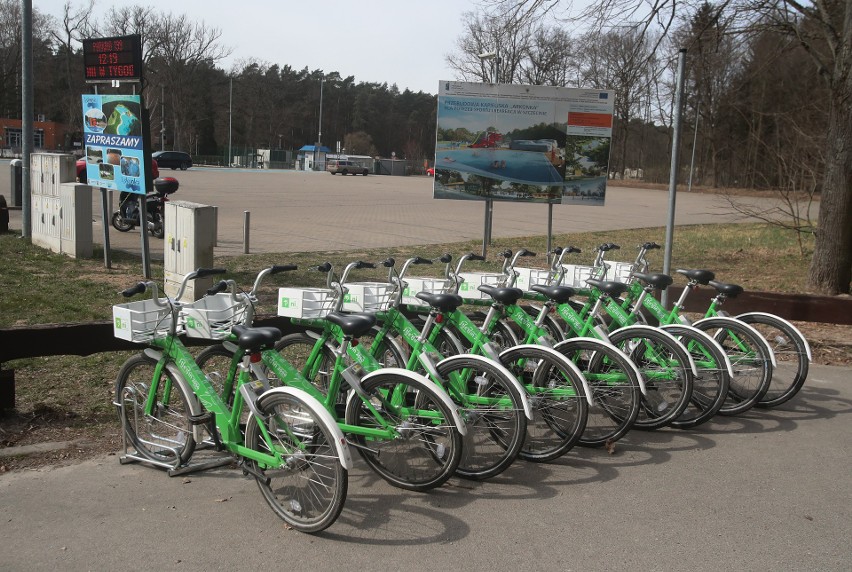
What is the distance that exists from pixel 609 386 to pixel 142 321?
2895 mm

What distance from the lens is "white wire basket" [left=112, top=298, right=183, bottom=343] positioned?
14.7ft

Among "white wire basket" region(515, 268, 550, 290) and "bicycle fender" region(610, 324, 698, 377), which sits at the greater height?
"white wire basket" region(515, 268, 550, 290)

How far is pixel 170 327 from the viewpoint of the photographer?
179 inches

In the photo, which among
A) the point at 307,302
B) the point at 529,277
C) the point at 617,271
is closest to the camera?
the point at 307,302

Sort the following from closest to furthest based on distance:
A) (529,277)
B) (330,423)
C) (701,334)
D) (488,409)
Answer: (330,423) < (488,409) < (701,334) < (529,277)

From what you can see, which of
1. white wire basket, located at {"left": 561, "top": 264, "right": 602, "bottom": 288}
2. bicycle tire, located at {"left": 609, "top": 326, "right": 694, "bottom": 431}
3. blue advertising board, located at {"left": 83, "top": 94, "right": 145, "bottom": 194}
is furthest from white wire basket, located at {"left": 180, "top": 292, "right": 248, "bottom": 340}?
blue advertising board, located at {"left": 83, "top": 94, "right": 145, "bottom": 194}

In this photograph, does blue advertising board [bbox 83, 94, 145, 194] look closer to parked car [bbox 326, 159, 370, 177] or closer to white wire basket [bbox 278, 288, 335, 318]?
white wire basket [bbox 278, 288, 335, 318]

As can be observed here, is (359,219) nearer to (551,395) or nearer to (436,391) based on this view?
(551,395)

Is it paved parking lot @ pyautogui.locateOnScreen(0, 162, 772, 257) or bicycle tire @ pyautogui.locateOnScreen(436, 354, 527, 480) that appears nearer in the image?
bicycle tire @ pyautogui.locateOnScreen(436, 354, 527, 480)

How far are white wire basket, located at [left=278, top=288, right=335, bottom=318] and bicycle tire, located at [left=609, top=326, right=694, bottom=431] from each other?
2.03 meters

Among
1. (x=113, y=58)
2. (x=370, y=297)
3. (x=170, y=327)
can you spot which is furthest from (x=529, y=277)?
(x=113, y=58)

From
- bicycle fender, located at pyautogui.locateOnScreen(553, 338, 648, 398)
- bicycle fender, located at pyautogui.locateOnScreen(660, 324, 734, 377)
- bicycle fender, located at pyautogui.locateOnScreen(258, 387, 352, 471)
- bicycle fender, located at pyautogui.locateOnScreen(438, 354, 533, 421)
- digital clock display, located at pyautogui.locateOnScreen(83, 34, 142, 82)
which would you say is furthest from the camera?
digital clock display, located at pyautogui.locateOnScreen(83, 34, 142, 82)

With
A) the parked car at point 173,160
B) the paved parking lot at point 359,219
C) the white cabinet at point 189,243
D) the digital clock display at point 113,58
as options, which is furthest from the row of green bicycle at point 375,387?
the parked car at point 173,160

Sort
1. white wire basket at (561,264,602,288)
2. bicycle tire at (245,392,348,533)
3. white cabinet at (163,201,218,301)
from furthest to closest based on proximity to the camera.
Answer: white cabinet at (163,201,218,301), white wire basket at (561,264,602,288), bicycle tire at (245,392,348,533)
